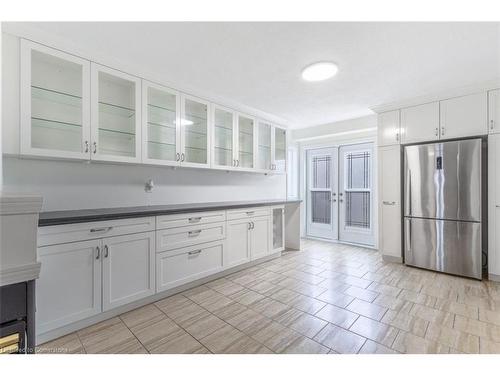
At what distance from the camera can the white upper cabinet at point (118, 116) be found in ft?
7.20

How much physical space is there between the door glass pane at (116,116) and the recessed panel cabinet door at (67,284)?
3.12 feet

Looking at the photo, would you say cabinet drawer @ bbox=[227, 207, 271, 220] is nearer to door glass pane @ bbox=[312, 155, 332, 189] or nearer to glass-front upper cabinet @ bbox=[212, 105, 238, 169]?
glass-front upper cabinet @ bbox=[212, 105, 238, 169]

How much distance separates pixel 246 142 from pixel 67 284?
2.64 meters

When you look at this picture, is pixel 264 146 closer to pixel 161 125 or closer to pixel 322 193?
pixel 161 125

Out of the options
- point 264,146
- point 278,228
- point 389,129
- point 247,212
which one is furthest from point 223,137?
point 389,129

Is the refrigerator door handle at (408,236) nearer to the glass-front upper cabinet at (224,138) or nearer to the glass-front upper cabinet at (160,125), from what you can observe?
the glass-front upper cabinet at (224,138)

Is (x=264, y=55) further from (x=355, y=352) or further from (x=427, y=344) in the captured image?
(x=427, y=344)

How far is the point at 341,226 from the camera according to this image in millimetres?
4625

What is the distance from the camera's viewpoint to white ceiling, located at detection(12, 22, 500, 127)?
1.76 meters

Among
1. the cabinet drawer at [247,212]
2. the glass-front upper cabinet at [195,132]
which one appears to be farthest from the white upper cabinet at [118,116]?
the cabinet drawer at [247,212]

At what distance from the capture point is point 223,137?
3232mm

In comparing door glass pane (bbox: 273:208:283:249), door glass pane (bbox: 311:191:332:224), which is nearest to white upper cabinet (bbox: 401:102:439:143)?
door glass pane (bbox: 311:191:332:224)

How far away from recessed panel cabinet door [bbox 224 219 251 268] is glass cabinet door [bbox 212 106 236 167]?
0.84m

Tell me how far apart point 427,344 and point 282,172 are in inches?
116
